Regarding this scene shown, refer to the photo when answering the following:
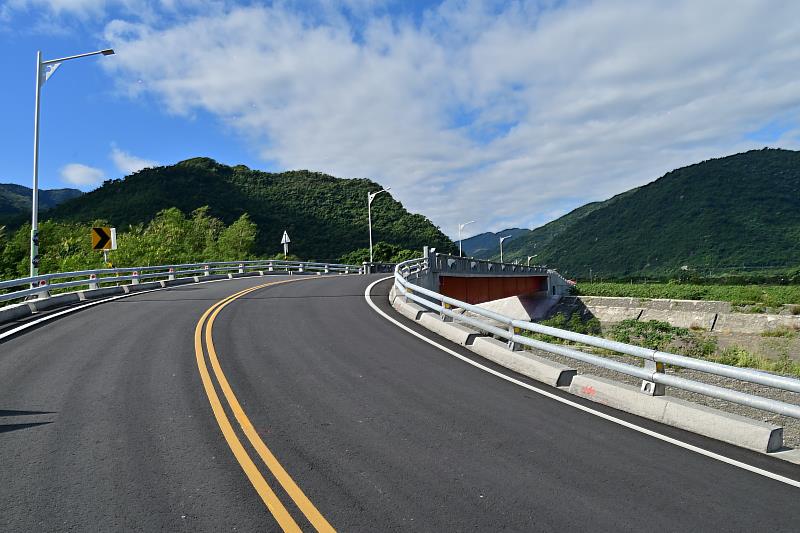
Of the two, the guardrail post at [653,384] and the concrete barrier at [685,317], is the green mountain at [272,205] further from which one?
the guardrail post at [653,384]

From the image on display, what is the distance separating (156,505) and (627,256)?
19075 cm

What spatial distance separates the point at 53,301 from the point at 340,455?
611 inches

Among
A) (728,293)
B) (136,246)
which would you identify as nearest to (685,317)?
(728,293)

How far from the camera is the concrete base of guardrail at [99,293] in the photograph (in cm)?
1884

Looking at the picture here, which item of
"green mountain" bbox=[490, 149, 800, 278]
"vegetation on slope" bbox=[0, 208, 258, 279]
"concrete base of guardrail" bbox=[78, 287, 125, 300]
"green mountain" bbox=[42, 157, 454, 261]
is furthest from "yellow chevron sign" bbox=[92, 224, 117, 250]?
"green mountain" bbox=[490, 149, 800, 278]

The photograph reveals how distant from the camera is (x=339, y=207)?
13812 centimetres

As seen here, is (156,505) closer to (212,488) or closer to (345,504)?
(212,488)

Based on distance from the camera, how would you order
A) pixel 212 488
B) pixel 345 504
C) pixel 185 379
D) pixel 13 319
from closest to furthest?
pixel 345 504 < pixel 212 488 < pixel 185 379 < pixel 13 319

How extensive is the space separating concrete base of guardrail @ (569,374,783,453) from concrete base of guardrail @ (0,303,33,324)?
1401cm

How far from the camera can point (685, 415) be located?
21.1 feet

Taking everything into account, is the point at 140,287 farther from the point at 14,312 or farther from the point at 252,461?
the point at 252,461

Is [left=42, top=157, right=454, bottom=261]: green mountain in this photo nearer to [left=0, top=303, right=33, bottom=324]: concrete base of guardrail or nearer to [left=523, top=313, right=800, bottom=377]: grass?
[left=523, top=313, right=800, bottom=377]: grass

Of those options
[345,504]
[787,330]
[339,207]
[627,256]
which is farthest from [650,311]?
[627,256]

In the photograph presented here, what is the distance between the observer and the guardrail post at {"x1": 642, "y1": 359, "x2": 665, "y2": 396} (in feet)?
22.9
